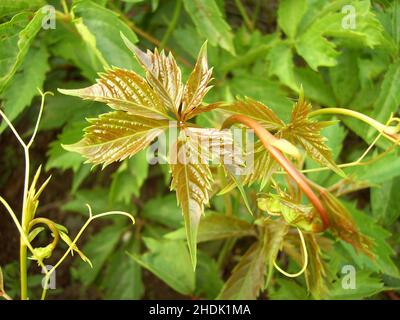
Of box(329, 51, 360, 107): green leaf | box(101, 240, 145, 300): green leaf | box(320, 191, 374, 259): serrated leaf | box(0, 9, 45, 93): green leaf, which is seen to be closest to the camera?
box(320, 191, 374, 259): serrated leaf

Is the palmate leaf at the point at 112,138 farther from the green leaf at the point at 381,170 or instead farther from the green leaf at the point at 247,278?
the green leaf at the point at 381,170

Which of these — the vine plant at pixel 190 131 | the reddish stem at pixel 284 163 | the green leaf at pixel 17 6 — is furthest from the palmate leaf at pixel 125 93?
the green leaf at pixel 17 6

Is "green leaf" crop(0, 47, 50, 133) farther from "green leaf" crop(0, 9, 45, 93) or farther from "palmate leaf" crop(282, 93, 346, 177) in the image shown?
"palmate leaf" crop(282, 93, 346, 177)

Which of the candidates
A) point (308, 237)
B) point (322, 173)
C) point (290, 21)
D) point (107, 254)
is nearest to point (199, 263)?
point (107, 254)

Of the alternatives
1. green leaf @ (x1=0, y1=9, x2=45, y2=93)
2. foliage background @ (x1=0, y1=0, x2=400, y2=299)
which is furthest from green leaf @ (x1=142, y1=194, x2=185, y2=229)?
green leaf @ (x1=0, y1=9, x2=45, y2=93)

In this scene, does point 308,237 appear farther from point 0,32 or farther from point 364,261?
point 0,32
